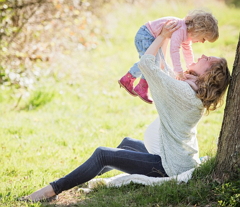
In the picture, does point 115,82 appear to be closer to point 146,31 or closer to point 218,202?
point 146,31

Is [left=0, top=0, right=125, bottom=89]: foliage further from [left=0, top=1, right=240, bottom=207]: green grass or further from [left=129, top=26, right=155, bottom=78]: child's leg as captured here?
[left=129, top=26, right=155, bottom=78]: child's leg

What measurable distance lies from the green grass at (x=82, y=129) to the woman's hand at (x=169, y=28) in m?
1.17

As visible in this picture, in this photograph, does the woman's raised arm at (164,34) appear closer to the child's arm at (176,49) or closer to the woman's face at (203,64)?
the child's arm at (176,49)

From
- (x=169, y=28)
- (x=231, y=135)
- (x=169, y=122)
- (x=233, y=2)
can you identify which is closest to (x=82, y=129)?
Result: (x=169, y=122)

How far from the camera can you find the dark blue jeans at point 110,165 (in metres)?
3.07

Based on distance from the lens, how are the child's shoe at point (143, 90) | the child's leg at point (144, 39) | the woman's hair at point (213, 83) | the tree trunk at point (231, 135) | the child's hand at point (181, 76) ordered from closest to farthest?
1. the tree trunk at point (231, 135)
2. the woman's hair at point (213, 83)
3. the child's hand at point (181, 76)
4. the child's leg at point (144, 39)
5. the child's shoe at point (143, 90)

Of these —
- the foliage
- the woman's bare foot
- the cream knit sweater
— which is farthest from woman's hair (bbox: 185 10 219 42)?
the foliage

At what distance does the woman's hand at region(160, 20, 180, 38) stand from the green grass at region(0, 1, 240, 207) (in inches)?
45.9

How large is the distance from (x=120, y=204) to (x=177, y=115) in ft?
2.76

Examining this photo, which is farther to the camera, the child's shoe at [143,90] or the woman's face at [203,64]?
the child's shoe at [143,90]

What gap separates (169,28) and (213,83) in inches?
24.7

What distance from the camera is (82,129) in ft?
16.7

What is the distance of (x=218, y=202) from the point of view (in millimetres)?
2705

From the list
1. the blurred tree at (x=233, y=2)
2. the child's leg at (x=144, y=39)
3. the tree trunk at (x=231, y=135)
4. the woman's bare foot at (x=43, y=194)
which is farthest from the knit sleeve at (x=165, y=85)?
the blurred tree at (x=233, y=2)
